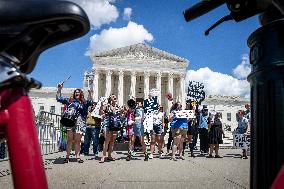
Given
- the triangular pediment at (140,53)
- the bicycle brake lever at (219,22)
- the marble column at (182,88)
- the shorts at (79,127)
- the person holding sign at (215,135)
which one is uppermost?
the triangular pediment at (140,53)

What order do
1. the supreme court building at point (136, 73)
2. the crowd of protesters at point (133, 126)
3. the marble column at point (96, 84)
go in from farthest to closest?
1. the supreme court building at point (136, 73)
2. the marble column at point (96, 84)
3. the crowd of protesters at point (133, 126)

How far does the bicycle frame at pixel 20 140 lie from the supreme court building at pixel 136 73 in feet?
201

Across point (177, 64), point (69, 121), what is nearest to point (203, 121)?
point (69, 121)

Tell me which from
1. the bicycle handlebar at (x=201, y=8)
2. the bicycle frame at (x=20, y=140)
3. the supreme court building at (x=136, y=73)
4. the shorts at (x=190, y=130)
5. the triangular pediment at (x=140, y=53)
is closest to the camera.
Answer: the bicycle frame at (x=20, y=140)

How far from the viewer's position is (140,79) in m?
66.1

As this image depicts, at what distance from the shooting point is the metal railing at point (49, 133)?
30.0 feet

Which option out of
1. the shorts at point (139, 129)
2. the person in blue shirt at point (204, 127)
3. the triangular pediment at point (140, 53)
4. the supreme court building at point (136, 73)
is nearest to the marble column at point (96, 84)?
the supreme court building at point (136, 73)

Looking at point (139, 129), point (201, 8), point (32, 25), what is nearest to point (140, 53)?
point (139, 129)

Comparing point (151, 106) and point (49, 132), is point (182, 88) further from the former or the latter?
point (49, 132)

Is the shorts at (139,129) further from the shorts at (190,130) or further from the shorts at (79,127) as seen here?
the shorts at (190,130)

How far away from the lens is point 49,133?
1005 cm

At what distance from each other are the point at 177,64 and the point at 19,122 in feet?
213

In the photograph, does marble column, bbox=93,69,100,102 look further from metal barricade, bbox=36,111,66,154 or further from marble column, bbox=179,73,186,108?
metal barricade, bbox=36,111,66,154

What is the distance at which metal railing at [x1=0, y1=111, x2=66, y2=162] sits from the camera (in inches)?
360
